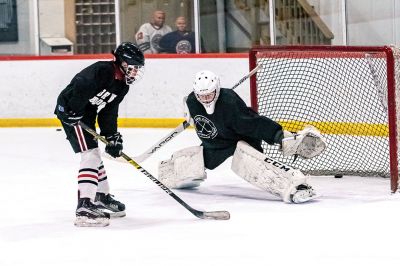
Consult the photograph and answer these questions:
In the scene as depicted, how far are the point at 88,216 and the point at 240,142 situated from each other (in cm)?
101

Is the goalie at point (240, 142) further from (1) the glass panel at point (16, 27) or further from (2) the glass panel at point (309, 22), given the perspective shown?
(1) the glass panel at point (16, 27)

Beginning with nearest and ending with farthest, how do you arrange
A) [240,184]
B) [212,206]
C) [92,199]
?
[92,199] → [212,206] → [240,184]

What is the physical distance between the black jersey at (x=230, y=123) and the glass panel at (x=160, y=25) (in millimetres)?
3492

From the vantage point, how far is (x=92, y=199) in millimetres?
4734

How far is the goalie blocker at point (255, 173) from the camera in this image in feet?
17.0

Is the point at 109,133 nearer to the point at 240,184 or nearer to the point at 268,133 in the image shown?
the point at 268,133

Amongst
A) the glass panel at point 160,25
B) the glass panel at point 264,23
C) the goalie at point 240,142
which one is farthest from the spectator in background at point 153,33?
the goalie at point 240,142

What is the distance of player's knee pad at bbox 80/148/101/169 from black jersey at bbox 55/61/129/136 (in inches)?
6.5

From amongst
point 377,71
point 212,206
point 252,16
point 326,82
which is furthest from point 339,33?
point 212,206

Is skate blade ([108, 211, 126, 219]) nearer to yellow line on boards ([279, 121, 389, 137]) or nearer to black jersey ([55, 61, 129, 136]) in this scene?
black jersey ([55, 61, 129, 136])

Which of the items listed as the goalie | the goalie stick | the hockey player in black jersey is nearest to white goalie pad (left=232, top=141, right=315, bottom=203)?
the goalie

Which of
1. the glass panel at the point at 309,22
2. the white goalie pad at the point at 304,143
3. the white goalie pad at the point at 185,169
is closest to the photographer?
the white goalie pad at the point at 304,143

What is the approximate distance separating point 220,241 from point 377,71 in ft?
7.14

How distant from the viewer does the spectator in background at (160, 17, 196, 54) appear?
8906mm
